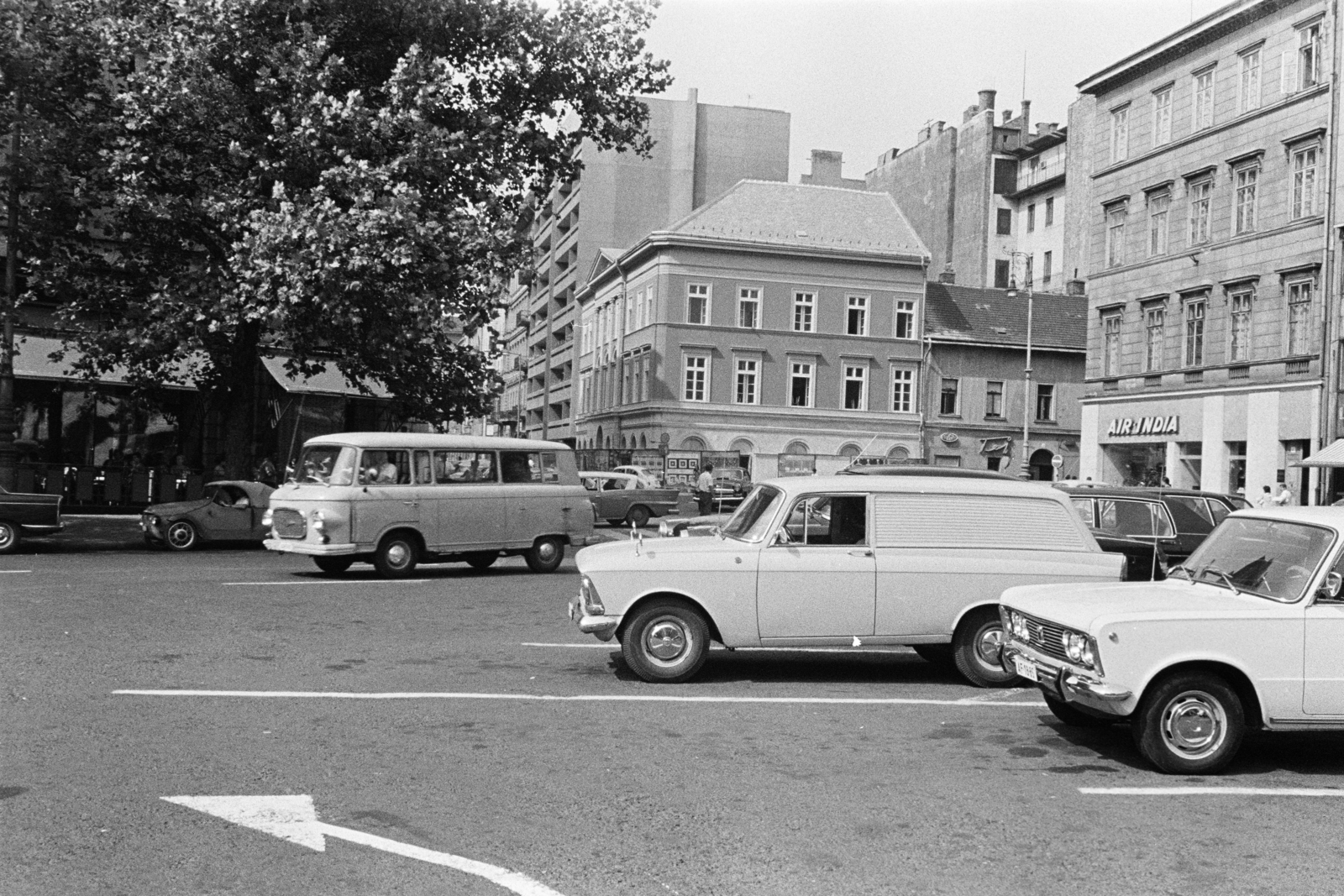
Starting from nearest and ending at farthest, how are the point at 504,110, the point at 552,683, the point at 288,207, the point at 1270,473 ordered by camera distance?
1. the point at 552,683
2. the point at 288,207
3. the point at 504,110
4. the point at 1270,473

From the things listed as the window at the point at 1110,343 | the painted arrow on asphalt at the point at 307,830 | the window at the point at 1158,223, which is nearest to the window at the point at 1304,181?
the window at the point at 1158,223

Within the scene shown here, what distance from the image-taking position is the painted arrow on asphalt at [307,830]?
17.4 ft

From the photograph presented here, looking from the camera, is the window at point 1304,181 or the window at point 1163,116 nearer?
the window at point 1304,181

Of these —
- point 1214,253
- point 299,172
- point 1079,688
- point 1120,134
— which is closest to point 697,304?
point 1120,134

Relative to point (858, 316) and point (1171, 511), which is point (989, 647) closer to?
point (1171, 511)

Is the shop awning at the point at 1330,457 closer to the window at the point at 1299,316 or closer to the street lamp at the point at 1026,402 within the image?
the window at the point at 1299,316

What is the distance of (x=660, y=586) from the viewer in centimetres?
1020

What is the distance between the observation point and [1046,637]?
8.14 m

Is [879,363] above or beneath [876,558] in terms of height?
above

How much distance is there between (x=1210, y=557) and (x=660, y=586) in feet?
12.7

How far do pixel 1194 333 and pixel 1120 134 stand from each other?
8.47 meters

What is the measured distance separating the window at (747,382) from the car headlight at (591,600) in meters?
54.8

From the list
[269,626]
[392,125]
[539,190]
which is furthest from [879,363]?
[269,626]

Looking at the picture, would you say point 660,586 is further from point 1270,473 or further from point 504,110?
point 1270,473
